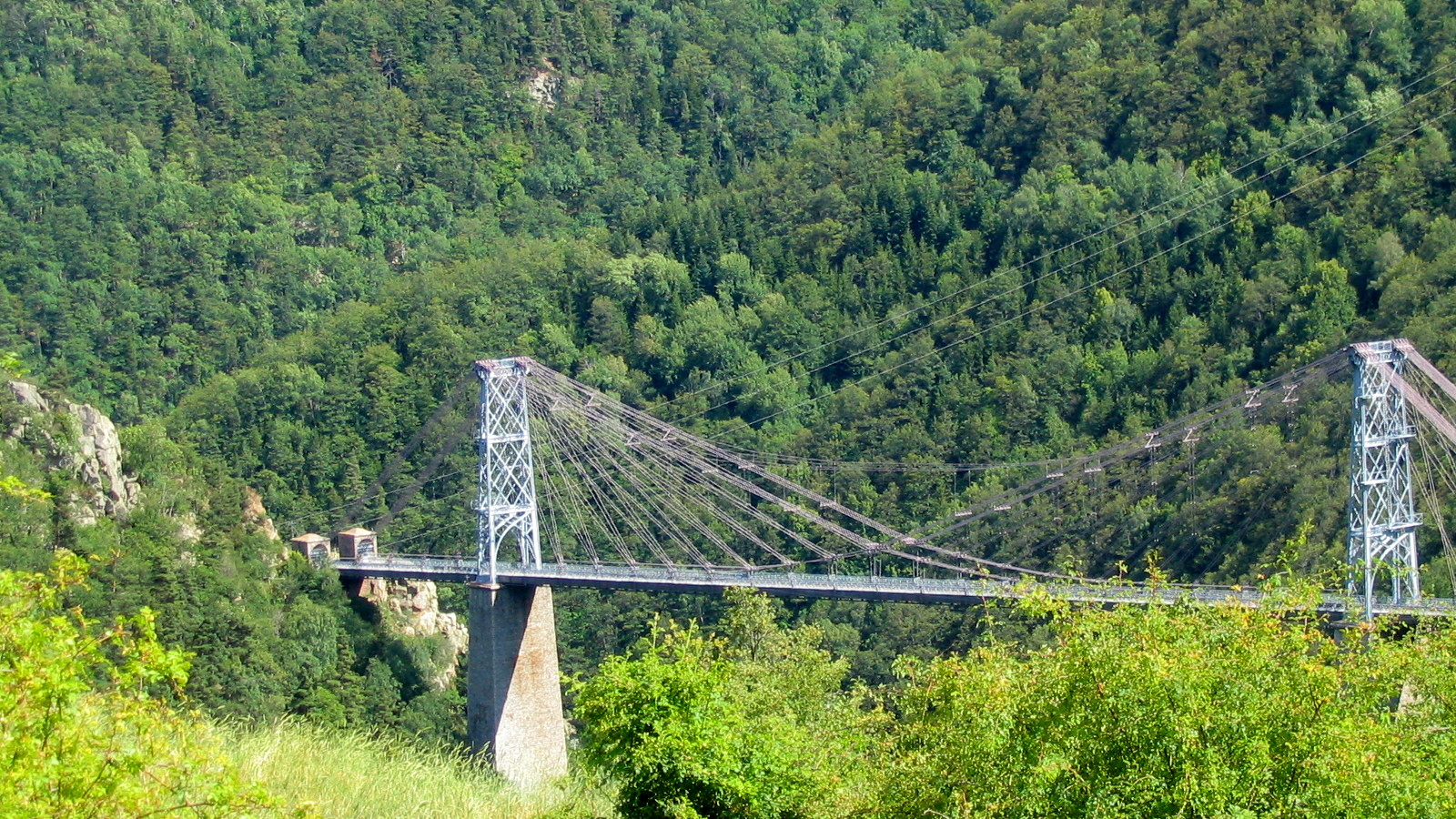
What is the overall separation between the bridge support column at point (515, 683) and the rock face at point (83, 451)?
6.99m

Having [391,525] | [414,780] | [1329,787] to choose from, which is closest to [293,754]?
[414,780]

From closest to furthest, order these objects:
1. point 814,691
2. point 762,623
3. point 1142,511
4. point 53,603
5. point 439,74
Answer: point 53,603, point 814,691, point 762,623, point 1142,511, point 439,74

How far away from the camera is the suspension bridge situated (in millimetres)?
28547

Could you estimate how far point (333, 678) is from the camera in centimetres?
3481

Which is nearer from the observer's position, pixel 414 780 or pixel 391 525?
pixel 414 780

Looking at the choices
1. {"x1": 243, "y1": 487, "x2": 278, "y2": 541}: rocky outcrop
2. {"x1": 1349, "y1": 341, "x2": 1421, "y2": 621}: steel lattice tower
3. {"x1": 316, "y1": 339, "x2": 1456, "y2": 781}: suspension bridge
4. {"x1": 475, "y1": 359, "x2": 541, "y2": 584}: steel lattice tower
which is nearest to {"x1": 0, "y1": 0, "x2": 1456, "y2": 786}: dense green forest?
{"x1": 243, "y1": 487, "x2": 278, "y2": 541}: rocky outcrop

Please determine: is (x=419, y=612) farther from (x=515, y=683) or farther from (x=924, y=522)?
(x=924, y=522)

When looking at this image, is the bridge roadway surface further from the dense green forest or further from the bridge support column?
the dense green forest

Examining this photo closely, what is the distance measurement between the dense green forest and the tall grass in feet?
25.9

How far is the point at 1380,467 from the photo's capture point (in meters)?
28.5

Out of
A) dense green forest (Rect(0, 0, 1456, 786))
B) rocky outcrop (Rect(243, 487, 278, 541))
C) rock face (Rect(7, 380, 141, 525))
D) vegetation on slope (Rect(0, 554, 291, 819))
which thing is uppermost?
dense green forest (Rect(0, 0, 1456, 786))

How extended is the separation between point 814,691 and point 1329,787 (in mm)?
12071

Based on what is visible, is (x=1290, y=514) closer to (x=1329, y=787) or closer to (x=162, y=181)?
(x=1329, y=787)

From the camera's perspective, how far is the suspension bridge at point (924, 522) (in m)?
28.5
